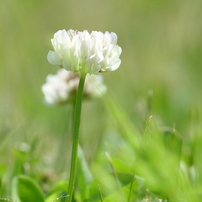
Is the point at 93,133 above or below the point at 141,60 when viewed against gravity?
below

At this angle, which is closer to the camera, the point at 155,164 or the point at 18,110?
the point at 155,164

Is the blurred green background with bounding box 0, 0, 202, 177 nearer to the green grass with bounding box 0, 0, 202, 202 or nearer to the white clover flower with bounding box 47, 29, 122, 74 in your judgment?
the green grass with bounding box 0, 0, 202, 202

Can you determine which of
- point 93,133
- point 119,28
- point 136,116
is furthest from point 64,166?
point 119,28

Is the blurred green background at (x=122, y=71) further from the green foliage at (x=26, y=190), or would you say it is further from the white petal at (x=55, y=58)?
the white petal at (x=55, y=58)

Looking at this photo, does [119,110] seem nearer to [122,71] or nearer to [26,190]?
[26,190]

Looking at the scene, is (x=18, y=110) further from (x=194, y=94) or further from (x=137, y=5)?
(x=137, y=5)

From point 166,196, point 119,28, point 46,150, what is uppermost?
point 119,28
